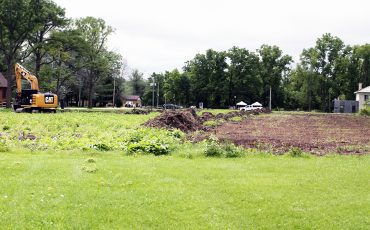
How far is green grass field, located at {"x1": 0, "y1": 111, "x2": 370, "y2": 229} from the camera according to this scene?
7672 mm

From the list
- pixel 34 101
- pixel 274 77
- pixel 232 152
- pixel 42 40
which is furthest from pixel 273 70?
pixel 232 152

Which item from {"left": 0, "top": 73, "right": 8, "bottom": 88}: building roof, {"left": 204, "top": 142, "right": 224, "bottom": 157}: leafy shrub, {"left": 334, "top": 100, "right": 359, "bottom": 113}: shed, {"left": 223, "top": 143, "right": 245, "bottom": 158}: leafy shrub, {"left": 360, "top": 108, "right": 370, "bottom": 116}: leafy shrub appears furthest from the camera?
{"left": 334, "top": 100, "right": 359, "bottom": 113}: shed

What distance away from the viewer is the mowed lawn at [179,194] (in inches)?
302

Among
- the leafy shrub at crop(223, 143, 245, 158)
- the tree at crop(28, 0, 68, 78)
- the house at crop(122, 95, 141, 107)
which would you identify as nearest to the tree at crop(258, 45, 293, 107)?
the house at crop(122, 95, 141, 107)

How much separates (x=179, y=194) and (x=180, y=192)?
17cm

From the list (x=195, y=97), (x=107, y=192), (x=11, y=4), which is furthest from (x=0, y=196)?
(x=195, y=97)

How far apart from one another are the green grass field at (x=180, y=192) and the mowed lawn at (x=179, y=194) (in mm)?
18

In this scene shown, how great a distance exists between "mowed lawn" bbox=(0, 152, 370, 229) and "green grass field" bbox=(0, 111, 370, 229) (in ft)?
0.06

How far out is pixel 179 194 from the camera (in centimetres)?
951

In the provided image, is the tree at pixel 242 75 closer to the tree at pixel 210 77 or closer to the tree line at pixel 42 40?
the tree at pixel 210 77

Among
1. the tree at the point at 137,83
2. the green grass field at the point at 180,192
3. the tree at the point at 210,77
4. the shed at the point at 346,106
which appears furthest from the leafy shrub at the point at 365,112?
the tree at the point at 137,83

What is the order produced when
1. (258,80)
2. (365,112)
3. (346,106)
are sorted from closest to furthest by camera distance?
(365,112) → (346,106) → (258,80)

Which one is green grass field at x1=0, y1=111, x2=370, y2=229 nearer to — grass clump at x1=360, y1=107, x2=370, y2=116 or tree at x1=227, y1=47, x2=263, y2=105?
grass clump at x1=360, y1=107, x2=370, y2=116

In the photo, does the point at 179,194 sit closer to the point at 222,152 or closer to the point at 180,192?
the point at 180,192
